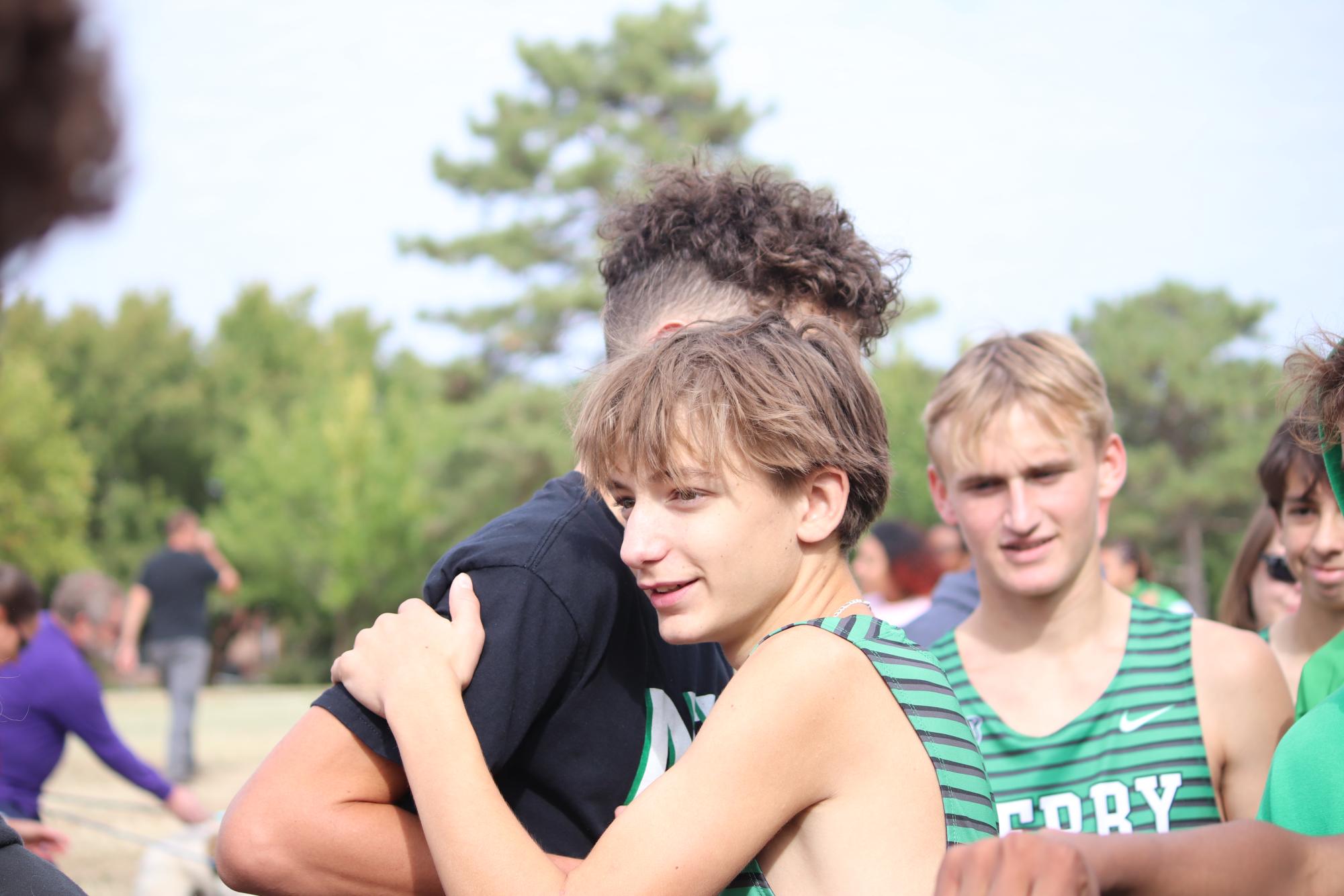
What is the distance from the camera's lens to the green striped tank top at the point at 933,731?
1.73 meters

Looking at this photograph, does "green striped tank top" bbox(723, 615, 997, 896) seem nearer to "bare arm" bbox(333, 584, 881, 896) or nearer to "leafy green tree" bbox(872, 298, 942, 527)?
"bare arm" bbox(333, 584, 881, 896)

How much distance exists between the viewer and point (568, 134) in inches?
1282

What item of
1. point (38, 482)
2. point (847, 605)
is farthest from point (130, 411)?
point (847, 605)

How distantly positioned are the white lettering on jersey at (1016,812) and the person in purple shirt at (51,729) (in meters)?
4.06

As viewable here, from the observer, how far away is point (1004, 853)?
1.12 m

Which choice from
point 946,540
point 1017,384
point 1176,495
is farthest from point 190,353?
point 1017,384

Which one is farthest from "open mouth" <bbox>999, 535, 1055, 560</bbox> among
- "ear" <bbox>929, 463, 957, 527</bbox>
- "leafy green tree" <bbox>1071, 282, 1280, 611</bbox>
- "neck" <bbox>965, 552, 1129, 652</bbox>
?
"leafy green tree" <bbox>1071, 282, 1280, 611</bbox>

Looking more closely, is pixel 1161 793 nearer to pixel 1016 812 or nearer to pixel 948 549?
pixel 1016 812

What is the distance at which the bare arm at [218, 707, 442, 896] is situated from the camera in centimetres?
176

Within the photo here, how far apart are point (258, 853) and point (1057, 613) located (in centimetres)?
220

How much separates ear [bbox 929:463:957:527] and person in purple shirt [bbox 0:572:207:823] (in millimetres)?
3919

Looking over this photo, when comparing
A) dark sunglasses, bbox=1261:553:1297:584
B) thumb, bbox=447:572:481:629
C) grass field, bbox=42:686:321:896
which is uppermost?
dark sunglasses, bbox=1261:553:1297:584

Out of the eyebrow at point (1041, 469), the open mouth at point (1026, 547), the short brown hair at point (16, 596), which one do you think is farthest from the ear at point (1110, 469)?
the short brown hair at point (16, 596)

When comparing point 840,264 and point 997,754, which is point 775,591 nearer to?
point 840,264
